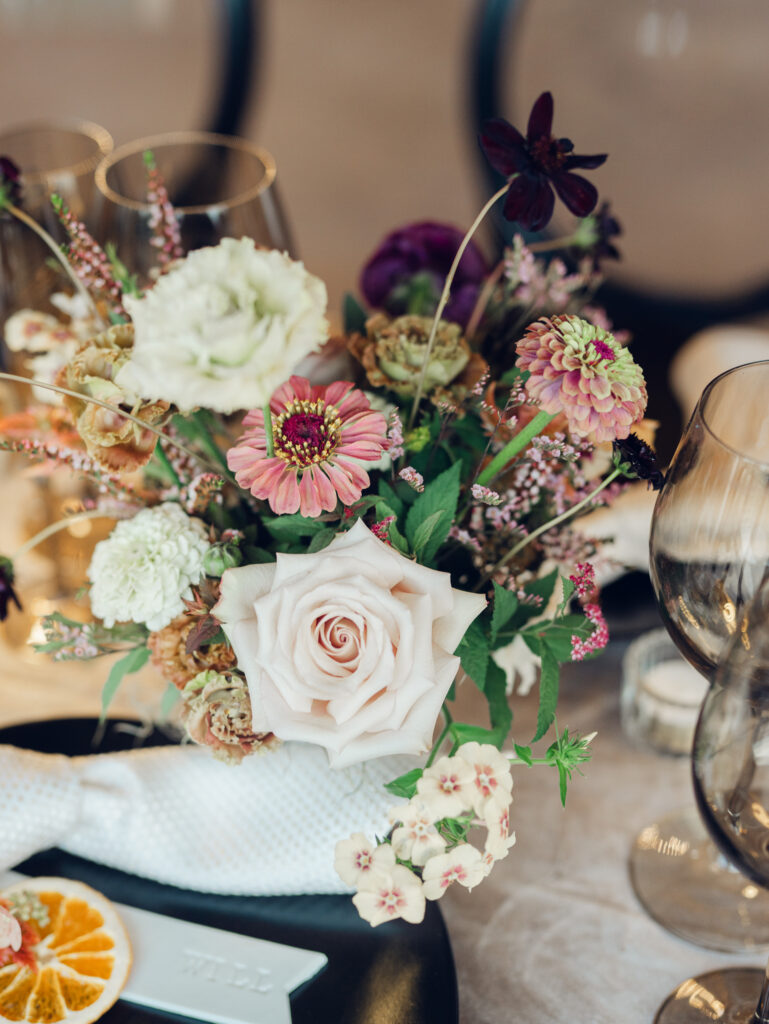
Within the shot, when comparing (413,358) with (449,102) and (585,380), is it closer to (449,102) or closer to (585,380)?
(585,380)

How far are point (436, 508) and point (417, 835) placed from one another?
0.15m

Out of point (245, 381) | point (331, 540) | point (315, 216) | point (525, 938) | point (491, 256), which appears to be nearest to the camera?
point (245, 381)

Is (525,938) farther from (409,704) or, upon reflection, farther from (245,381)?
(245,381)

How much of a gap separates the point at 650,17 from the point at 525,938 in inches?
45.5

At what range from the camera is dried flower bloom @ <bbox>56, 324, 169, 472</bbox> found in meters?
0.46

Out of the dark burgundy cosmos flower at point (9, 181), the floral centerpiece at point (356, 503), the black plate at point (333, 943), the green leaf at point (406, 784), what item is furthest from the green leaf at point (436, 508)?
the dark burgundy cosmos flower at point (9, 181)

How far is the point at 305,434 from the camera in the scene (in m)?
0.43

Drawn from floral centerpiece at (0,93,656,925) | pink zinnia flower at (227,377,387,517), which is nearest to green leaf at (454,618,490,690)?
floral centerpiece at (0,93,656,925)

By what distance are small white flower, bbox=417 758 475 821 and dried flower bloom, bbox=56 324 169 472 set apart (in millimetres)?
209

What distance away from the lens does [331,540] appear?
0.45m

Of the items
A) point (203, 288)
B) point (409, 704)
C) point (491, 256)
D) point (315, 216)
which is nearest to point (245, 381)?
point (203, 288)

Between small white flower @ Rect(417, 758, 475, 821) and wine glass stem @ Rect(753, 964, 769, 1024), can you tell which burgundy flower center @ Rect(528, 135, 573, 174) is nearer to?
small white flower @ Rect(417, 758, 475, 821)

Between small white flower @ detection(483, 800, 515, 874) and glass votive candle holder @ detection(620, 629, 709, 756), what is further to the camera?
glass votive candle holder @ detection(620, 629, 709, 756)

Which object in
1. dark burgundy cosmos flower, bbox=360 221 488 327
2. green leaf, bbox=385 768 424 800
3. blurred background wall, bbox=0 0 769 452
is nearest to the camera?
green leaf, bbox=385 768 424 800
